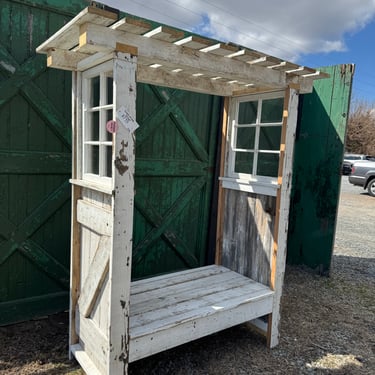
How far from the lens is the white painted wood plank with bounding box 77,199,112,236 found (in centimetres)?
203

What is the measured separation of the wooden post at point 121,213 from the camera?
1.88 metres

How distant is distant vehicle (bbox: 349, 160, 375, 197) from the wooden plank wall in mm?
11022

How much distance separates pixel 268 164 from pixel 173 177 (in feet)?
3.64

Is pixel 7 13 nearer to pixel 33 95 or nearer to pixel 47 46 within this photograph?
pixel 33 95

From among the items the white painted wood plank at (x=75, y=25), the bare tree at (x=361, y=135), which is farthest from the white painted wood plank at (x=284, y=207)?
the bare tree at (x=361, y=135)

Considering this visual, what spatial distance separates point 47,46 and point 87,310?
174 centimetres

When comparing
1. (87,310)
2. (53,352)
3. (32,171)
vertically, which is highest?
(32,171)

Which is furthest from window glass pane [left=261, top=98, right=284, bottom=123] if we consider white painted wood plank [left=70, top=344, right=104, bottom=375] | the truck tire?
the truck tire

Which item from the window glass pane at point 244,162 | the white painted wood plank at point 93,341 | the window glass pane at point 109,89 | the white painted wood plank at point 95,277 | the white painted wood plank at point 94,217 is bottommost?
the white painted wood plank at point 93,341

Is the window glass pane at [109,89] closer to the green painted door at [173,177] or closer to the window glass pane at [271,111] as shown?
the green painted door at [173,177]

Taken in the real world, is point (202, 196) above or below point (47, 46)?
below

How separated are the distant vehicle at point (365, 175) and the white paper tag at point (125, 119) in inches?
493

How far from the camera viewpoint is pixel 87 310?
7.59ft

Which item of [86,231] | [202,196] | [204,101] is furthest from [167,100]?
[86,231]
